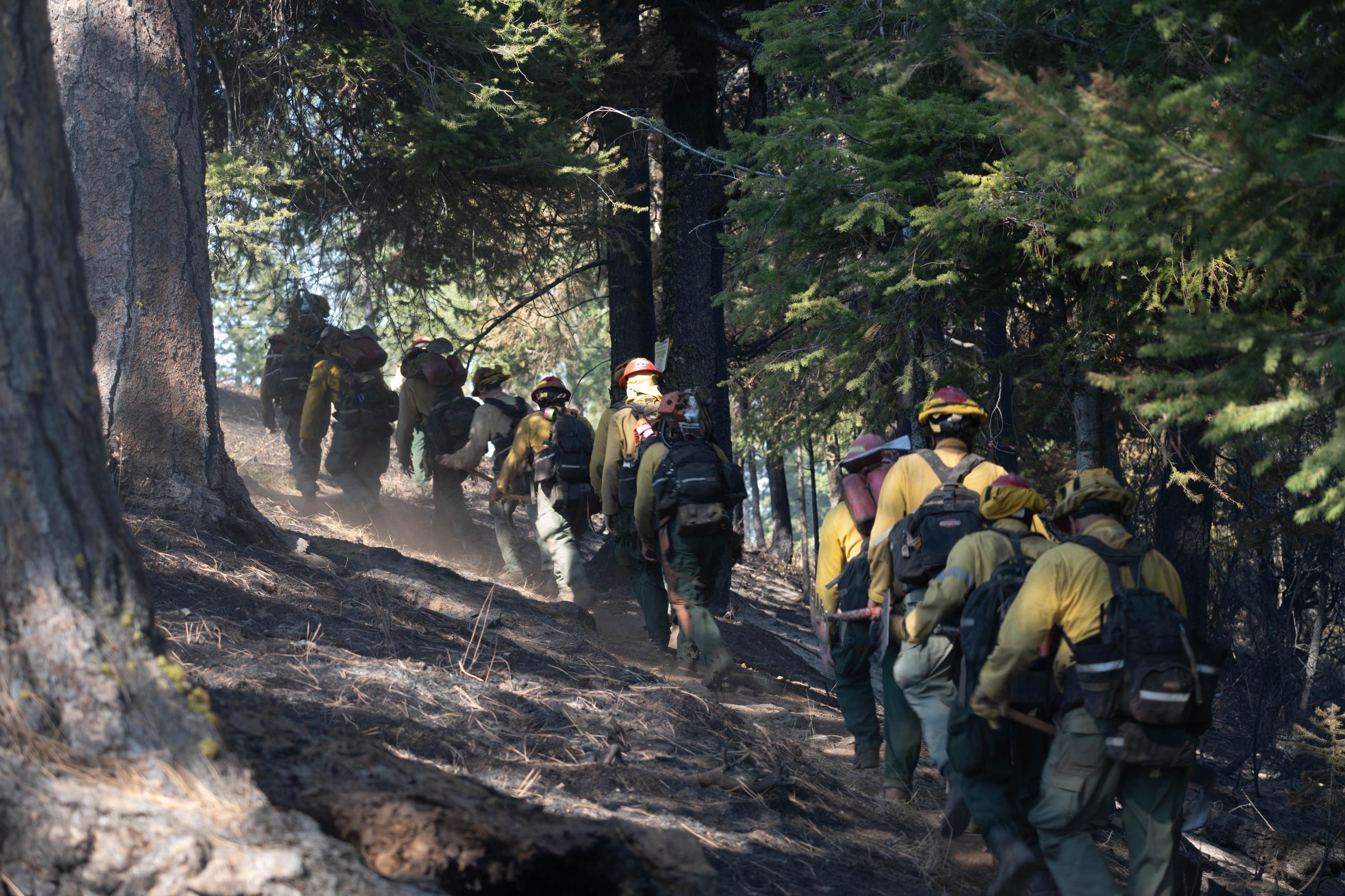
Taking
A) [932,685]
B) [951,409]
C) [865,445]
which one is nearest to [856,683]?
[932,685]

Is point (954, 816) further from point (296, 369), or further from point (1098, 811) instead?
point (296, 369)

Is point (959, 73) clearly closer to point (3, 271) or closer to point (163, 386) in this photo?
point (163, 386)

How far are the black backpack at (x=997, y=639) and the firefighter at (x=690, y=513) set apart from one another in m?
3.07

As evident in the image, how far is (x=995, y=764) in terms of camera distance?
5.16 m

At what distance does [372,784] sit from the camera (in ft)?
11.2

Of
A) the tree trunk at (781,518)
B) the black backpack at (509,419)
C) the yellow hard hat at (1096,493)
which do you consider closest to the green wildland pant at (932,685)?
the yellow hard hat at (1096,493)

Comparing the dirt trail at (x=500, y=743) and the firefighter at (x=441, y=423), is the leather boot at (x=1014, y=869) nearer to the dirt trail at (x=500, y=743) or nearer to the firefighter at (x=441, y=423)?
the dirt trail at (x=500, y=743)

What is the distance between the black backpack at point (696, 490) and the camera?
26.2ft

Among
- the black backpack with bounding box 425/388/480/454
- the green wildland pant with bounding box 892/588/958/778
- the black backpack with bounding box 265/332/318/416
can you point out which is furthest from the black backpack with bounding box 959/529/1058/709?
the black backpack with bounding box 265/332/318/416

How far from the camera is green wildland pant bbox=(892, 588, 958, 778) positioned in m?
5.79

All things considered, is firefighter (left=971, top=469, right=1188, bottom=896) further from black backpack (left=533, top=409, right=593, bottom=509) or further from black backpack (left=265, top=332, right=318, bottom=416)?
black backpack (left=265, top=332, right=318, bottom=416)

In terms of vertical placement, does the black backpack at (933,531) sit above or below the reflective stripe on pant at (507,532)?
above

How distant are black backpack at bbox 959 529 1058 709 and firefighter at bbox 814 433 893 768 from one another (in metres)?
1.70

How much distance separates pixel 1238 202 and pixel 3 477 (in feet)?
12.0
